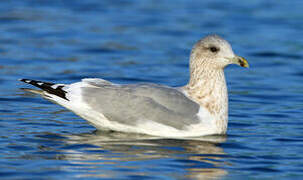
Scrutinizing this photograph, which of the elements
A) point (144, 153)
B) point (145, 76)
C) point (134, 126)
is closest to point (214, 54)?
point (134, 126)

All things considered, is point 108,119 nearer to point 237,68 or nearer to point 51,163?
point 51,163

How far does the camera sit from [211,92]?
9672 millimetres

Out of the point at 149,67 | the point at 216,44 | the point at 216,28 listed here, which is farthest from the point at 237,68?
the point at 216,44

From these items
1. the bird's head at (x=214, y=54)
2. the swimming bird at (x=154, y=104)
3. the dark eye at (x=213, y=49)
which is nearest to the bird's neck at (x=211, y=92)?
the swimming bird at (x=154, y=104)

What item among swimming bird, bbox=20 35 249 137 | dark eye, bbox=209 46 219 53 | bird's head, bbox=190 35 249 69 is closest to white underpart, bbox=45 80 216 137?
swimming bird, bbox=20 35 249 137

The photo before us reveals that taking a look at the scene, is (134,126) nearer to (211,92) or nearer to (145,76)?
(211,92)

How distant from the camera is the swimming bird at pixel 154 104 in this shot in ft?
30.5

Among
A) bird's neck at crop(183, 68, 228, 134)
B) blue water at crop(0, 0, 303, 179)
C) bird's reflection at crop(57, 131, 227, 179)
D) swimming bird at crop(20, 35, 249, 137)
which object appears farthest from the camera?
bird's neck at crop(183, 68, 228, 134)

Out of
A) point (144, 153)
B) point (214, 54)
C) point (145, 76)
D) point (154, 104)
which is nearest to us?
point (144, 153)

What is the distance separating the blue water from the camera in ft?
26.8

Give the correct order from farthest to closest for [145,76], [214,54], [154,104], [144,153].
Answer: [145,76] → [214,54] → [154,104] → [144,153]

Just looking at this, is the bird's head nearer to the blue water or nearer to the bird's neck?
the bird's neck

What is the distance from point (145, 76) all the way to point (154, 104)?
4.58 m

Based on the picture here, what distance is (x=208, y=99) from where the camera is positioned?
9617 millimetres
